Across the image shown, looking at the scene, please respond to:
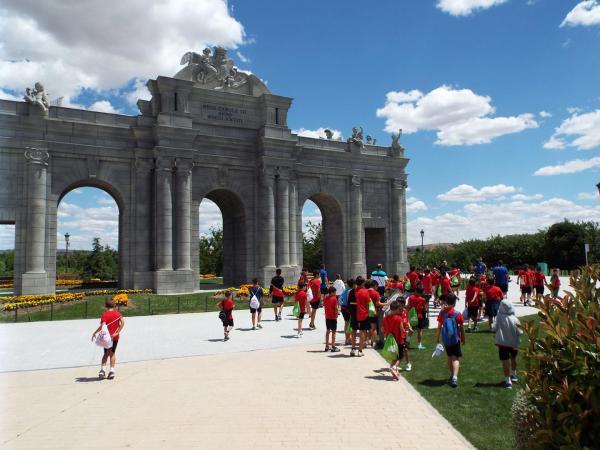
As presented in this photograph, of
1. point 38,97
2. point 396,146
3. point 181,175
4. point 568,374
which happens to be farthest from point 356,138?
point 568,374

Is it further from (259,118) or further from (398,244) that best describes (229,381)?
(398,244)

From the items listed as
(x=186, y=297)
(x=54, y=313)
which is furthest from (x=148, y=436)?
(x=186, y=297)

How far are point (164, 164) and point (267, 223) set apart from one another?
7607mm

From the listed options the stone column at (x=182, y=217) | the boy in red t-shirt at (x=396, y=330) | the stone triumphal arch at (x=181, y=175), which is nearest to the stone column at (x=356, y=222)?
the stone triumphal arch at (x=181, y=175)

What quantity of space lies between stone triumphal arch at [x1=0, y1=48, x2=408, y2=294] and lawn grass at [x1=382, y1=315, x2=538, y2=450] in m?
19.3

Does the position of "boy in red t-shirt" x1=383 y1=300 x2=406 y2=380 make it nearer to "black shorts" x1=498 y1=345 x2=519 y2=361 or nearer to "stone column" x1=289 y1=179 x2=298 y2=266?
"black shorts" x1=498 y1=345 x2=519 y2=361

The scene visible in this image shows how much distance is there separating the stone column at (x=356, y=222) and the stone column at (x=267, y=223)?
7.46m

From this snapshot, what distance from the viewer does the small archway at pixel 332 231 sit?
35.4 m

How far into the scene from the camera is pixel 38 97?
25.3m

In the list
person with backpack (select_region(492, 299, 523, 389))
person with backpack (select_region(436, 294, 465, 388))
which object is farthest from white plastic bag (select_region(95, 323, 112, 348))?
person with backpack (select_region(492, 299, 523, 389))

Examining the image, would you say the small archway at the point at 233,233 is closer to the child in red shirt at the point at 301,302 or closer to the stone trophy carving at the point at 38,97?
the stone trophy carving at the point at 38,97

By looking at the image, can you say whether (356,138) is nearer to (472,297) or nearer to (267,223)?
(267,223)

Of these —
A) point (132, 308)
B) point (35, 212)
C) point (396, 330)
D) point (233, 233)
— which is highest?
point (35, 212)

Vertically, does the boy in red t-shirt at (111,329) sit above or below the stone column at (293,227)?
below
